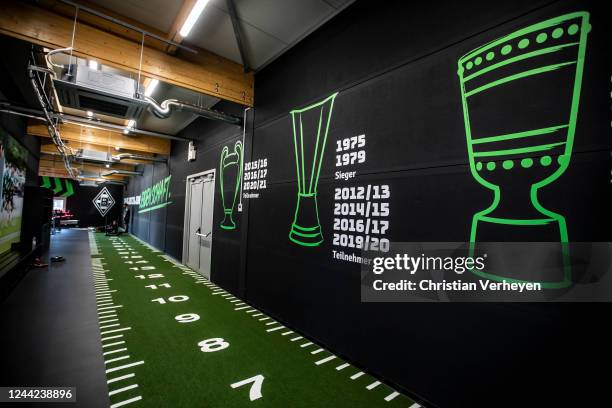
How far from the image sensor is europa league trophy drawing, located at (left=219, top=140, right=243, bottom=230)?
14.9 feet

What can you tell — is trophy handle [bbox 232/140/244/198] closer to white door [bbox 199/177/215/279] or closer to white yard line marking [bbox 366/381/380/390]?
white door [bbox 199/177/215/279]

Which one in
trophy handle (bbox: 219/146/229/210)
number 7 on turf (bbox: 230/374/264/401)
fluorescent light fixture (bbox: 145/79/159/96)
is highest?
fluorescent light fixture (bbox: 145/79/159/96)

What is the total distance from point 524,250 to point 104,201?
19.3 m

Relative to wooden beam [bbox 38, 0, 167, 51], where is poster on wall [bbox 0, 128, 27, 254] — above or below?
below

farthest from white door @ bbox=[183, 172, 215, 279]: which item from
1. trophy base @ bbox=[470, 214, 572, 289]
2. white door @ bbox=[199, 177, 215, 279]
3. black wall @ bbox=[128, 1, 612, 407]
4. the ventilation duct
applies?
trophy base @ bbox=[470, 214, 572, 289]

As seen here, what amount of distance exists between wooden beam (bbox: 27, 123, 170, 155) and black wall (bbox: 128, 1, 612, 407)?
5769 mm

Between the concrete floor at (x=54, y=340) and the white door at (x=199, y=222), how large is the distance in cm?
183

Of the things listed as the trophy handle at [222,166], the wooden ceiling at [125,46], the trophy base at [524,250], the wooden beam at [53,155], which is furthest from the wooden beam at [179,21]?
the wooden beam at [53,155]

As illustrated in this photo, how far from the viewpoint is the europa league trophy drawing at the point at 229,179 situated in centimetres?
455

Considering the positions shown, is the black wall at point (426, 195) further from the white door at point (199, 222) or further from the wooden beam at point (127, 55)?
the white door at point (199, 222)

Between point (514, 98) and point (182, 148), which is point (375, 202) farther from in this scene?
point (182, 148)

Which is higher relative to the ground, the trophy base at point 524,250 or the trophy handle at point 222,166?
the trophy handle at point 222,166

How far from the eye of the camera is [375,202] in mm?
2361

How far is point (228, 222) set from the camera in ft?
15.6
